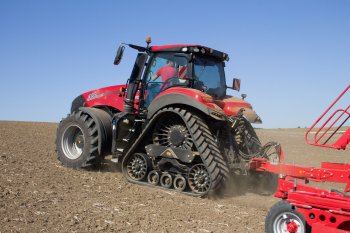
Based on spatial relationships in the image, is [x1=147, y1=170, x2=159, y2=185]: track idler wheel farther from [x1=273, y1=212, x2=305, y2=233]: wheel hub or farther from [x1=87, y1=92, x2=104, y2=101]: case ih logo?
[x1=273, y1=212, x2=305, y2=233]: wheel hub

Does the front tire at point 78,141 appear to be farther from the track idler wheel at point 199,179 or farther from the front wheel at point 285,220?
the front wheel at point 285,220

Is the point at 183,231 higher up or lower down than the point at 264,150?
lower down

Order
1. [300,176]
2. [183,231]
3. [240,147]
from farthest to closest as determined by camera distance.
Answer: [240,147] < [300,176] < [183,231]

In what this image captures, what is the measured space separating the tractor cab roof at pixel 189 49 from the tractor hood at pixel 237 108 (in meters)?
1.00

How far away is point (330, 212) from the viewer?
168 inches

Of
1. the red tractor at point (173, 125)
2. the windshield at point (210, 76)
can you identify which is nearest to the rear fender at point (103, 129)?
the red tractor at point (173, 125)

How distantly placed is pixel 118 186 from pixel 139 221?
2.26 m

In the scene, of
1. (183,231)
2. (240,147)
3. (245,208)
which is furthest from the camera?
(240,147)

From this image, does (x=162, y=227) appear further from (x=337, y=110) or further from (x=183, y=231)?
(x=337, y=110)

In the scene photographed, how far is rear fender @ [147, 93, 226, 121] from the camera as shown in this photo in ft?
23.1

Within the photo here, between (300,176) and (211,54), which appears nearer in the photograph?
(300,176)

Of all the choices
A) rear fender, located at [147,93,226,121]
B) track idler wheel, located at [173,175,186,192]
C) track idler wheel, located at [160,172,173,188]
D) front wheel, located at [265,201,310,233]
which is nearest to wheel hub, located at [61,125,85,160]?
rear fender, located at [147,93,226,121]

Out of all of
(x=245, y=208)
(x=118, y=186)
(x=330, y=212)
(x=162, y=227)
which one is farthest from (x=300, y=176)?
(x=118, y=186)

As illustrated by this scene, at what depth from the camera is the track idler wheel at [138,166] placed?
8.02 metres
